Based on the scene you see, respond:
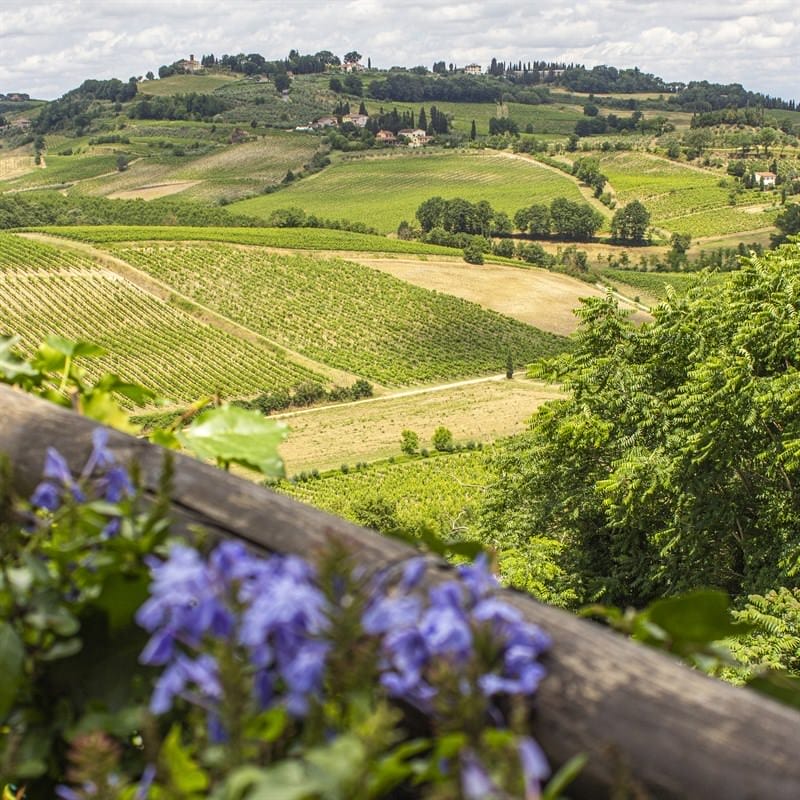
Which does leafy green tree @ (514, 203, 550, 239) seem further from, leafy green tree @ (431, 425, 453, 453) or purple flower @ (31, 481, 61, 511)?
purple flower @ (31, 481, 61, 511)

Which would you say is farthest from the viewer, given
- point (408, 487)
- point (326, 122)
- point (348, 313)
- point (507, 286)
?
point (326, 122)

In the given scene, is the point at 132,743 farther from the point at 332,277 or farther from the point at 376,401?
the point at 332,277

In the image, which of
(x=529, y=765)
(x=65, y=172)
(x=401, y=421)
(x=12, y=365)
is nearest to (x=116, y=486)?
(x=529, y=765)

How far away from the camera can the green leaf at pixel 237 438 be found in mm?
1577

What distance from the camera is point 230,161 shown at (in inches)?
6211

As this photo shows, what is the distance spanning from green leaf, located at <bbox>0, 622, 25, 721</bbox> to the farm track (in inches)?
2936

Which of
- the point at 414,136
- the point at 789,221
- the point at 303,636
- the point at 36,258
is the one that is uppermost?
the point at 414,136

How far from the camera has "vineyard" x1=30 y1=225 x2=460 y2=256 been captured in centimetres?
9831

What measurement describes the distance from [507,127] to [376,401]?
125562mm

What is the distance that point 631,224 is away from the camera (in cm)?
12019

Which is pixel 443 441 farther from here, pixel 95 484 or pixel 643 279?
pixel 95 484

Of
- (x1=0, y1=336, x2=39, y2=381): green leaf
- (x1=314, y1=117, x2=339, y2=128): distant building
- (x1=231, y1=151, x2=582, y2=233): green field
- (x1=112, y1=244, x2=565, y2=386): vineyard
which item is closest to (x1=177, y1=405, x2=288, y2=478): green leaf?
(x1=0, y1=336, x2=39, y2=381): green leaf

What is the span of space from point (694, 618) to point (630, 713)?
29 cm

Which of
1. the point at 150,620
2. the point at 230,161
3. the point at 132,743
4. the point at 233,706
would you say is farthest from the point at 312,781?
the point at 230,161
